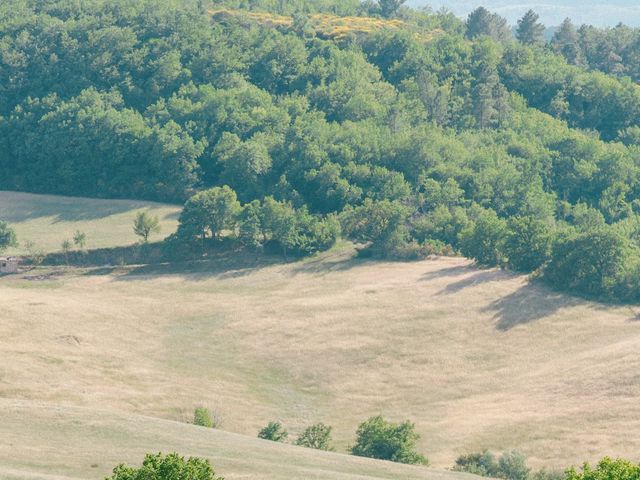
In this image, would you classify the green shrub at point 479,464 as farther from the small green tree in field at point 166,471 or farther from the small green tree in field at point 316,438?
the small green tree in field at point 166,471

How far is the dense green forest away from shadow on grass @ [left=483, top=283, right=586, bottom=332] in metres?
2.51

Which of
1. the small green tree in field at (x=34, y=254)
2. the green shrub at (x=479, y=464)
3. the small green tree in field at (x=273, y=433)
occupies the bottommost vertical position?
the green shrub at (x=479, y=464)

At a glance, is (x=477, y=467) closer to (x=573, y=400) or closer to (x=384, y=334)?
(x=573, y=400)

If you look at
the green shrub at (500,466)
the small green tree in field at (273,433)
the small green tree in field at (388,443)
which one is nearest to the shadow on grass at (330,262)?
the small green tree in field at (273,433)

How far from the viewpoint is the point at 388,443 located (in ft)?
303

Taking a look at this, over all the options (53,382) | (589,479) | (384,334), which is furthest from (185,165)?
(589,479)

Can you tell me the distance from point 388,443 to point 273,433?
8670mm

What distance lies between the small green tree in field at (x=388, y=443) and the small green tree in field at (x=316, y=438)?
1882 mm

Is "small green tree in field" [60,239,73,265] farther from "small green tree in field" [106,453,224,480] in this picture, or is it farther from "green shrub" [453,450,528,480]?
"small green tree in field" [106,453,224,480]

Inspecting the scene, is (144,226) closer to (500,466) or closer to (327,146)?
(327,146)

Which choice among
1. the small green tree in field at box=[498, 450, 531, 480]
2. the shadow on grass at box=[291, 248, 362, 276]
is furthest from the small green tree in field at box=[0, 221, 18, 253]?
the small green tree in field at box=[498, 450, 531, 480]

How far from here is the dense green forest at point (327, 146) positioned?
14700cm

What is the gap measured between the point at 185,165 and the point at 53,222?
674 inches

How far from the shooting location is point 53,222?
159m
